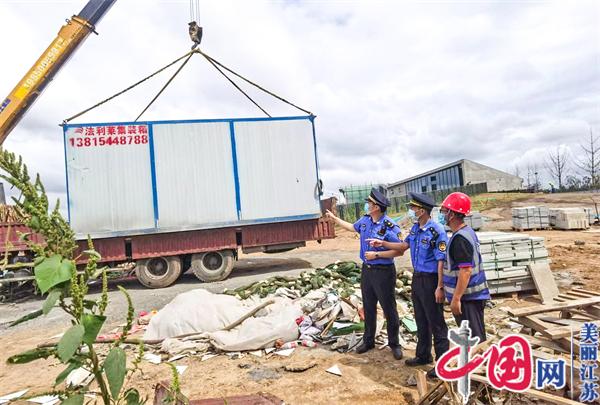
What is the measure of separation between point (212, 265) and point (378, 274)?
20.3 feet

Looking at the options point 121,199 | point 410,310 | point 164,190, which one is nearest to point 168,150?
point 164,190

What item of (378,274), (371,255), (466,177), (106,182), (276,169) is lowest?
(378,274)

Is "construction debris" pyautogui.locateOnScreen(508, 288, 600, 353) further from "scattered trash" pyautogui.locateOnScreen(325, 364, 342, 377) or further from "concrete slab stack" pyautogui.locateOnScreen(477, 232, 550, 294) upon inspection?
"concrete slab stack" pyautogui.locateOnScreen(477, 232, 550, 294)

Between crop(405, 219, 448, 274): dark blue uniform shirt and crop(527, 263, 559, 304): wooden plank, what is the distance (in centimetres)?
381

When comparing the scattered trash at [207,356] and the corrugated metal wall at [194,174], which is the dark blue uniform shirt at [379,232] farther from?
the corrugated metal wall at [194,174]

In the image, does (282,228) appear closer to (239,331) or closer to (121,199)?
(121,199)

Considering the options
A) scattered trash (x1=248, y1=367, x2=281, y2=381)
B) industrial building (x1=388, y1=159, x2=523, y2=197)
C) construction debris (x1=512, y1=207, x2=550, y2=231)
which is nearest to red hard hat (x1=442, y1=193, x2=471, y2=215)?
scattered trash (x1=248, y1=367, x2=281, y2=381)

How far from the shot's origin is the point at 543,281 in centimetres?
627

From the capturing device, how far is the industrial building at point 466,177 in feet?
116

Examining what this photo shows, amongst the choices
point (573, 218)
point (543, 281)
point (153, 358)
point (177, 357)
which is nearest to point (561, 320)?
point (543, 281)

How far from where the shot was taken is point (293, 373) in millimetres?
3918

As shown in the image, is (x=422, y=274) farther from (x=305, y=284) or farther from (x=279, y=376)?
(x=305, y=284)

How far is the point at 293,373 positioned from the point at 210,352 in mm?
1286

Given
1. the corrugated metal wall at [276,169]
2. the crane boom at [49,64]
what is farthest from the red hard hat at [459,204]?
the crane boom at [49,64]
